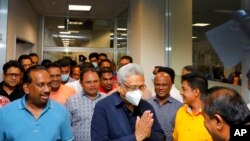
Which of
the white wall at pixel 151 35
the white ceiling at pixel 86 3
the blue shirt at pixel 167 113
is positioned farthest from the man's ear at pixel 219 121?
the white ceiling at pixel 86 3

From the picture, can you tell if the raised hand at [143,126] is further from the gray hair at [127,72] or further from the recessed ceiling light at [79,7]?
the recessed ceiling light at [79,7]

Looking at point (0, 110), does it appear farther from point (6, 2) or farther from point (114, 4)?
point (114, 4)

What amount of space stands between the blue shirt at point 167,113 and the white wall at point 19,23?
3655mm

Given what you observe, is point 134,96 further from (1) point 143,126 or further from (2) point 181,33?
(2) point 181,33

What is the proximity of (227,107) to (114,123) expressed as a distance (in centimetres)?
86

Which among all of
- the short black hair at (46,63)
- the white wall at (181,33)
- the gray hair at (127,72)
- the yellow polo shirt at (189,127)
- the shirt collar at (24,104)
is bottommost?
the yellow polo shirt at (189,127)

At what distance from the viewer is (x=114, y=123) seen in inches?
81.7

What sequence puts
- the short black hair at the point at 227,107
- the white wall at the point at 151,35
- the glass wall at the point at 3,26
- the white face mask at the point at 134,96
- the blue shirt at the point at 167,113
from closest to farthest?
1. the short black hair at the point at 227,107
2. the white face mask at the point at 134,96
3. the blue shirt at the point at 167,113
4. the glass wall at the point at 3,26
5. the white wall at the point at 151,35

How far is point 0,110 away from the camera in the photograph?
2.10m

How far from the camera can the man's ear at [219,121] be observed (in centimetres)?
139

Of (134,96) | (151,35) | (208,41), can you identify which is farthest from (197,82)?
(151,35)

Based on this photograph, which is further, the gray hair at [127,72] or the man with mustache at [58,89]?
the man with mustache at [58,89]

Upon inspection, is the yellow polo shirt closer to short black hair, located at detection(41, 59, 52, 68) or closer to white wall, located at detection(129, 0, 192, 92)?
short black hair, located at detection(41, 59, 52, 68)

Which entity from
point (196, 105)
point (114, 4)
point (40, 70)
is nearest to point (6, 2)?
point (114, 4)
